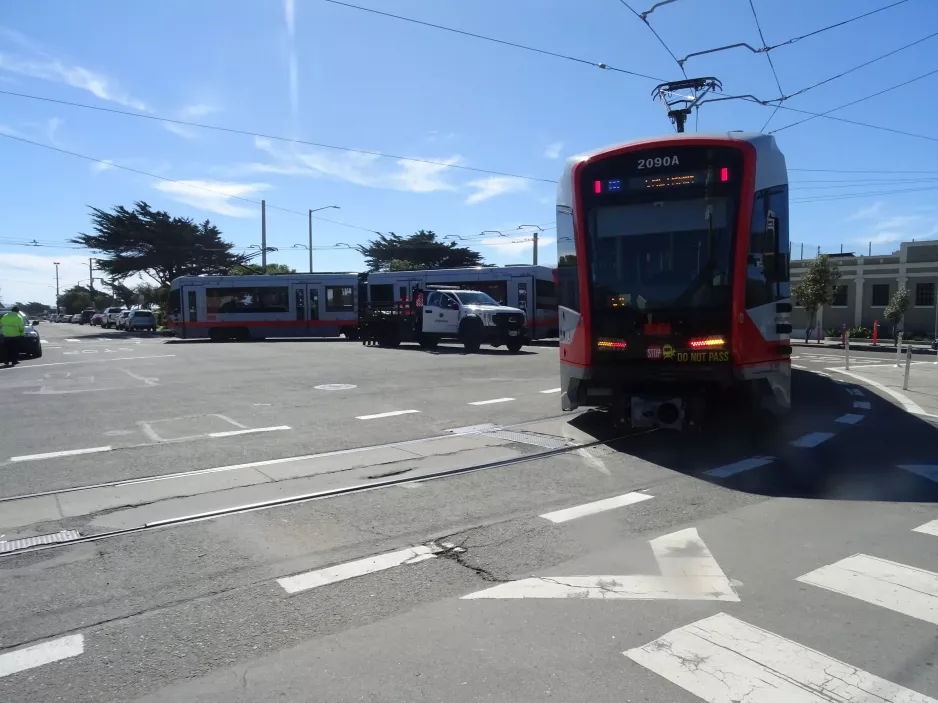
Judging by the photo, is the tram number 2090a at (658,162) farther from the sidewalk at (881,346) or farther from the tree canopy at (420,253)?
the tree canopy at (420,253)

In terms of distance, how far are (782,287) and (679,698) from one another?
6322 millimetres

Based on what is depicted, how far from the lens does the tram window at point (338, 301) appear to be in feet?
112

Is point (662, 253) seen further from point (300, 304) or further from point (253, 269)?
point (253, 269)

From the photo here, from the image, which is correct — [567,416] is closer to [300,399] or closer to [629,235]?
[629,235]

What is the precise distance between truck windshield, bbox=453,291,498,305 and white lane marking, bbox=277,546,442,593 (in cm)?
1920

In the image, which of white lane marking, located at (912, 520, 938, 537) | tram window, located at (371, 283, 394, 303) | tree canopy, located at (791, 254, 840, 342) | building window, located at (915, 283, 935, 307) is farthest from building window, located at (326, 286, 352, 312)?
white lane marking, located at (912, 520, 938, 537)

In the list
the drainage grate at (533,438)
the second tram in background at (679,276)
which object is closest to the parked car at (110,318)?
the drainage grate at (533,438)

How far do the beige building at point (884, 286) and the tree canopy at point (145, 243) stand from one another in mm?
43648

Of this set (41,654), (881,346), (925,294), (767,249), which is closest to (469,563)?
(41,654)

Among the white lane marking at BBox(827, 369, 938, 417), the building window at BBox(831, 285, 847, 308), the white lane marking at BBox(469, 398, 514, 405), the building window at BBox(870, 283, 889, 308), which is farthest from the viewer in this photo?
the building window at BBox(831, 285, 847, 308)

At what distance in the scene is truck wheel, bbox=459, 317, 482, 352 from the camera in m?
23.1

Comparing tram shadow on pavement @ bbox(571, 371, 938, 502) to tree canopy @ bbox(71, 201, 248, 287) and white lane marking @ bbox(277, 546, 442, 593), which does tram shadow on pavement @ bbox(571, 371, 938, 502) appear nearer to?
white lane marking @ bbox(277, 546, 442, 593)

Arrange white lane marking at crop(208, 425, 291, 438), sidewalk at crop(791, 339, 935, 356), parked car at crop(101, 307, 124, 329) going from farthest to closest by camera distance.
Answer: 1. parked car at crop(101, 307, 124, 329)
2. sidewalk at crop(791, 339, 935, 356)
3. white lane marking at crop(208, 425, 291, 438)

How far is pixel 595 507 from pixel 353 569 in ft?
7.62
